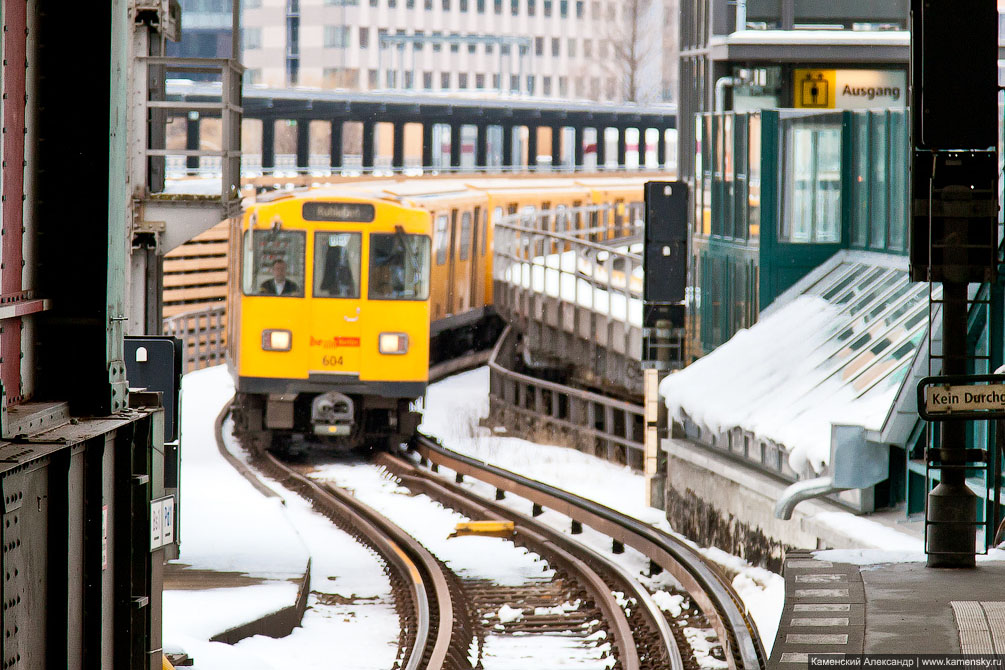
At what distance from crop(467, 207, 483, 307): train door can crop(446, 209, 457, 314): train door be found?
44.5 inches

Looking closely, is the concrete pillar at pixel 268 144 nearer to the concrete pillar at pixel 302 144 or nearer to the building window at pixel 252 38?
the concrete pillar at pixel 302 144

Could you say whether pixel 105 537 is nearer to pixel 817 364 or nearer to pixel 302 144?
pixel 817 364

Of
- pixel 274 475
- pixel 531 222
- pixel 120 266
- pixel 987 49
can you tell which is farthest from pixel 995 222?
pixel 531 222

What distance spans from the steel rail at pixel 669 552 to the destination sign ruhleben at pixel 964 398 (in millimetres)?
2224

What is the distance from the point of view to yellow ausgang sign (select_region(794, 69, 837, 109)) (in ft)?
60.5

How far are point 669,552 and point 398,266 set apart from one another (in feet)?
22.3

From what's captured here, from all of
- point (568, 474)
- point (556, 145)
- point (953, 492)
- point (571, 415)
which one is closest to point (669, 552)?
point (953, 492)

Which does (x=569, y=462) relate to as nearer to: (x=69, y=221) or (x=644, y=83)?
(x=69, y=221)

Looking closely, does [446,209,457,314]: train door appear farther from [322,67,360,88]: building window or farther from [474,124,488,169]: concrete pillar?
[322,67,360,88]: building window

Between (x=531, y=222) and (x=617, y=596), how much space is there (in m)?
17.8

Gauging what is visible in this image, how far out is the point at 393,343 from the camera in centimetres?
1780

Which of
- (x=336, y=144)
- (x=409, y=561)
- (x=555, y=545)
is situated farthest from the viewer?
(x=336, y=144)

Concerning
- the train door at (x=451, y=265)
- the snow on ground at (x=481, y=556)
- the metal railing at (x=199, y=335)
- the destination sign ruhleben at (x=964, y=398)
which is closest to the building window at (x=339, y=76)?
the metal railing at (x=199, y=335)

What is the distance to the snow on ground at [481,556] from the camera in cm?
979
